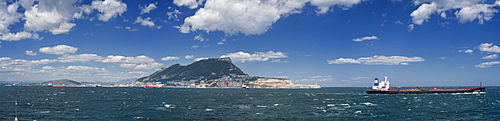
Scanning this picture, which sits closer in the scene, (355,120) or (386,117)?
(355,120)

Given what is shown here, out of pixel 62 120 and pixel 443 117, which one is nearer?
pixel 62 120

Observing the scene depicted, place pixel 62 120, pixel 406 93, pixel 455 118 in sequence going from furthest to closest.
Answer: pixel 406 93 → pixel 455 118 → pixel 62 120

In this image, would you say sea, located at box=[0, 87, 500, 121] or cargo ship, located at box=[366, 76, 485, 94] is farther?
cargo ship, located at box=[366, 76, 485, 94]

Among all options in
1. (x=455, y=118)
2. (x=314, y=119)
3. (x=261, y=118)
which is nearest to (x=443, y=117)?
(x=455, y=118)

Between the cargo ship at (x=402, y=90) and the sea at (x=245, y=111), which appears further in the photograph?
the cargo ship at (x=402, y=90)

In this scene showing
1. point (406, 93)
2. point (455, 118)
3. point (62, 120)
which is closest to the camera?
point (62, 120)

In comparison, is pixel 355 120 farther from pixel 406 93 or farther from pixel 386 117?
pixel 406 93

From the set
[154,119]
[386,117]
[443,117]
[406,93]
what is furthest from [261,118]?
[406,93]

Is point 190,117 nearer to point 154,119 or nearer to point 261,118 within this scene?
point 154,119

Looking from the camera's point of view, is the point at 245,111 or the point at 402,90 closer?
the point at 245,111
